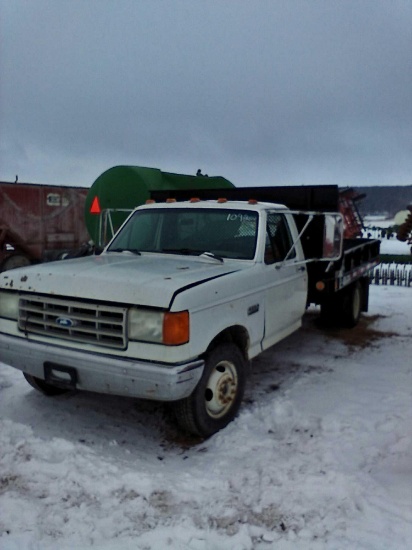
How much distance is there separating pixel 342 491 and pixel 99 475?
5.64 ft

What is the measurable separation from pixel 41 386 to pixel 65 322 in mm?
1230

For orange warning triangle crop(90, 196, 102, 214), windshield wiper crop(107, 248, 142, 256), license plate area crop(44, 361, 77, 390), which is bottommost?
license plate area crop(44, 361, 77, 390)

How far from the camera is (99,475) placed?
3656mm

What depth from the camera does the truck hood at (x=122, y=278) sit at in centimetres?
386

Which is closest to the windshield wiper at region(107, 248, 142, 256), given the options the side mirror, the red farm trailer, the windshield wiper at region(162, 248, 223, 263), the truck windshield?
the truck windshield

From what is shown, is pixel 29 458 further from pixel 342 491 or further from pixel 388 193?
pixel 388 193

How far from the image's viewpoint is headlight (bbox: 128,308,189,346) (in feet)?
12.4

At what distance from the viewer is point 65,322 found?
4.18 meters

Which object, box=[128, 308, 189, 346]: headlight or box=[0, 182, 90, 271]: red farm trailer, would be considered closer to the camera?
box=[128, 308, 189, 346]: headlight

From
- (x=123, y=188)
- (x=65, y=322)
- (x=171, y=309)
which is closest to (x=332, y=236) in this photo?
(x=171, y=309)

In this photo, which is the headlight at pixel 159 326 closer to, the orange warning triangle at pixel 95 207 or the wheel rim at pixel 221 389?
the wheel rim at pixel 221 389

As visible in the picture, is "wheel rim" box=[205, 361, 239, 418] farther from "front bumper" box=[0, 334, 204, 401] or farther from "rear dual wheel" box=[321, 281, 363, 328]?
"rear dual wheel" box=[321, 281, 363, 328]

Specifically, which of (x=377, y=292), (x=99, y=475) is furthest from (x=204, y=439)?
(x=377, y=292)

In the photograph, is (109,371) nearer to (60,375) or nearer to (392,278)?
(60,375)
